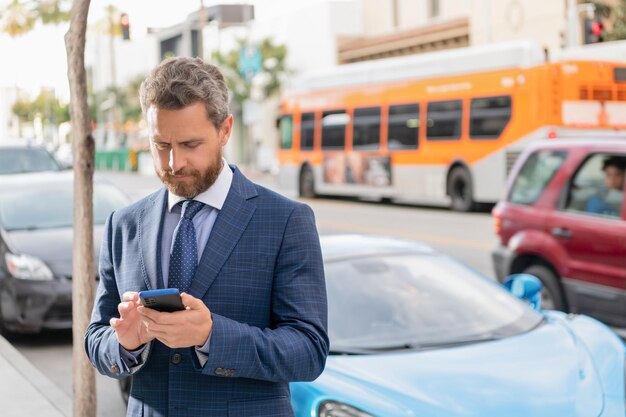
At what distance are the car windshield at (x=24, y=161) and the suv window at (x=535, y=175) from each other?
9.17 meters

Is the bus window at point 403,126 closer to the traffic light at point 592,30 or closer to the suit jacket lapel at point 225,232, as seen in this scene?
the traffic light at point 592,30

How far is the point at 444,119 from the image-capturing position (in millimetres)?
22859

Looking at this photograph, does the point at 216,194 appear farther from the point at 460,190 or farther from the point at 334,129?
the point at 334,129

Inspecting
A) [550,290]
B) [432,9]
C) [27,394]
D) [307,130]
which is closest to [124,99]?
[432,9]

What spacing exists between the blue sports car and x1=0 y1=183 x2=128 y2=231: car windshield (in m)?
4.60

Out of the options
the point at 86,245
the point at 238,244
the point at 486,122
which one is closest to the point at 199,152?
the point at 238,244

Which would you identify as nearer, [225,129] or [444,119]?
[225,129]

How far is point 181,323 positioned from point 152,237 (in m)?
0.41

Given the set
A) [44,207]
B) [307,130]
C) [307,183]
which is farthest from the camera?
[307,183]

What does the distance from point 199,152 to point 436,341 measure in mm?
2904

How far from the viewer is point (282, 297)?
2.51m

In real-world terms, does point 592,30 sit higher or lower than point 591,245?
higher

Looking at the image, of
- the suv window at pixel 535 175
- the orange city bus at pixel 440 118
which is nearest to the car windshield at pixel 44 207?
the suv window at pixel 535 175

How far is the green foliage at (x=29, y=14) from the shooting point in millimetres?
7086
